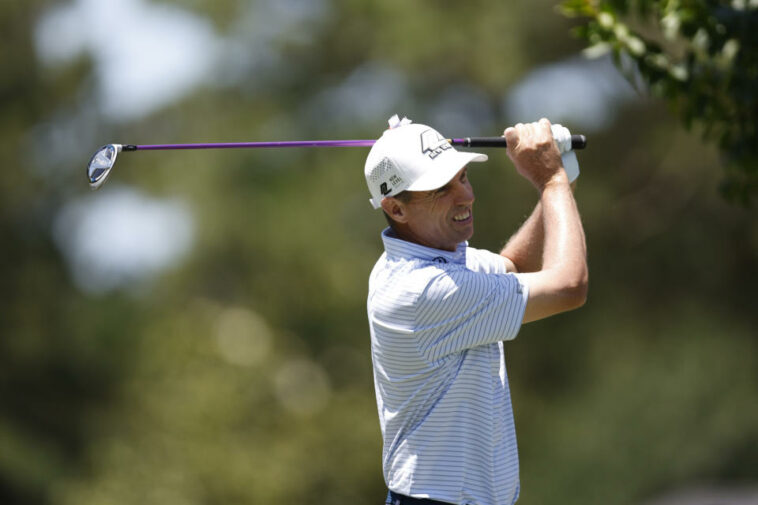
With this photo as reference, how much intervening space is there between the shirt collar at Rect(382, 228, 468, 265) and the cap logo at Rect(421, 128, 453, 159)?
0.29 meters

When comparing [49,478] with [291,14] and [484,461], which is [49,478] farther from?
[484,461]

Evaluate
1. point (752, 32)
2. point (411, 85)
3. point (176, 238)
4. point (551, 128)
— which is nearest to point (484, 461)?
point (551, 128)

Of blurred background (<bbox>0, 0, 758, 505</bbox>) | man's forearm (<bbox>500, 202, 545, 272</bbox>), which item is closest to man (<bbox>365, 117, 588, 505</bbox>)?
man's forearm (<bbox>500, 202, 545, 272</bbox>)

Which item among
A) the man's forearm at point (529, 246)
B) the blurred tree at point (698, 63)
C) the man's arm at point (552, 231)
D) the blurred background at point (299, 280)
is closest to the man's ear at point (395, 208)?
the man's arm at point (552, 231)

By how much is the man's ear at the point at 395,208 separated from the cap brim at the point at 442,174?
10 centimetres

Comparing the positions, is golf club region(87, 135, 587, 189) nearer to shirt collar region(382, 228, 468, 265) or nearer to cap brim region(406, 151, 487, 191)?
cap brim region(406, 151, 487, 191)

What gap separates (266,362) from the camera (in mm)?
18422

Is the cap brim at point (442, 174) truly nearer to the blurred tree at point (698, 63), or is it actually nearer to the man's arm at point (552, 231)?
the man's arm at point (552, 231)

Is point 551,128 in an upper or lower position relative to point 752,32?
lower

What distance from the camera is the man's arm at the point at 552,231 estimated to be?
12.5 ft

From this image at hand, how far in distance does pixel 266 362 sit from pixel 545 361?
4.19 metres

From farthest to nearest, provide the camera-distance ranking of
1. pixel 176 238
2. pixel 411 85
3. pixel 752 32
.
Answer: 1. pixel 176 238
2. pixel 411 85
3. pixel 752 32

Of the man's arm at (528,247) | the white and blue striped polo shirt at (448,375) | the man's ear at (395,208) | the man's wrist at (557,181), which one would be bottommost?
the white and blue striped polo shirt at (448,375)

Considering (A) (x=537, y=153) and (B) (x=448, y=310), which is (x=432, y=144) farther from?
(B) (x=448, y=310)
